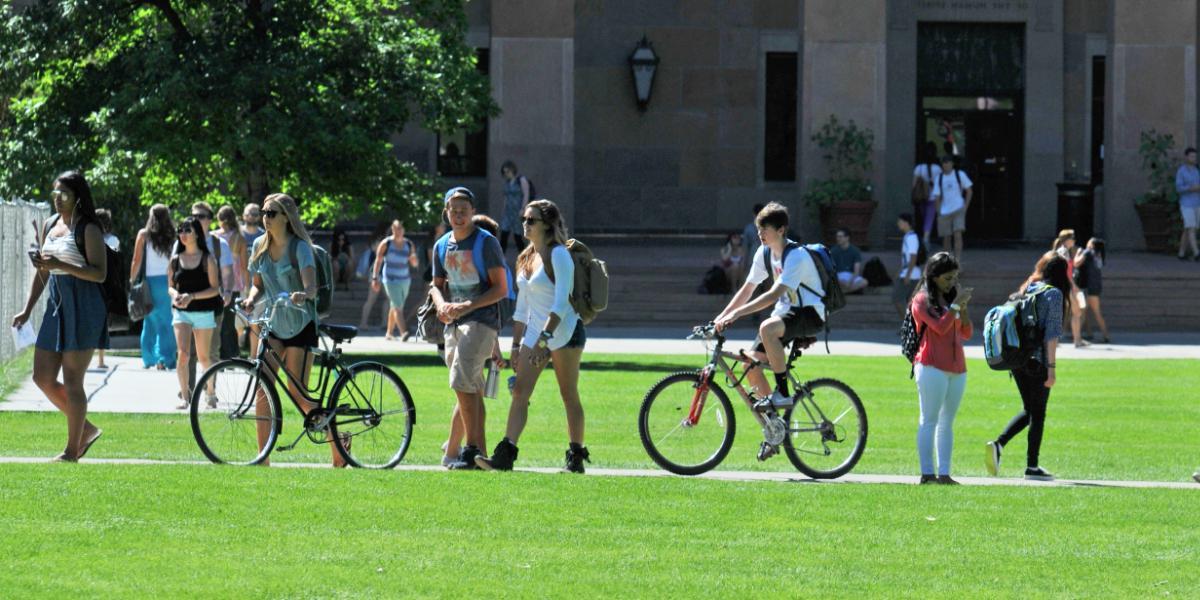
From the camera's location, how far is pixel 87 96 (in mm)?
23672

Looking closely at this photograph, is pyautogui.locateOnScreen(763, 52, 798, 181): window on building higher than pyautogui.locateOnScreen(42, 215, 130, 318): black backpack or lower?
higher

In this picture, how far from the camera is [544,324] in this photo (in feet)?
39.3

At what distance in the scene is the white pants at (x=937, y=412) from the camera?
12.3 meters

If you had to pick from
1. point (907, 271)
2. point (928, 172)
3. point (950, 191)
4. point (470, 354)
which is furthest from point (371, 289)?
point (470, 354)

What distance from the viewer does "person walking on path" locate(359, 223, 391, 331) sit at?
27780mm

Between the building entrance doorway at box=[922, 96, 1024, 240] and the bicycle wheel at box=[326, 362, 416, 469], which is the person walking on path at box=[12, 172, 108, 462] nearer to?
the bicycle wheel at box=[326, 362, 416, 469]

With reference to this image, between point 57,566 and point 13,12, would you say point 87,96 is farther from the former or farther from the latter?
point 57,566

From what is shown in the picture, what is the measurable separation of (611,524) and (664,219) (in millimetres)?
26516

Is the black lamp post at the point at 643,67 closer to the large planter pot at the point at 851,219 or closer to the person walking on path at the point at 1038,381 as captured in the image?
the large planter pot at the point at 851,219

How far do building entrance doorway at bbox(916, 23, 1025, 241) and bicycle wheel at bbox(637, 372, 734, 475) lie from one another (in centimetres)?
2469

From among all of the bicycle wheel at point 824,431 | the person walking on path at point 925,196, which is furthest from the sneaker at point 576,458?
the person walking on path at point 925,196

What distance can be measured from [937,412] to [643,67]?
77.2ft

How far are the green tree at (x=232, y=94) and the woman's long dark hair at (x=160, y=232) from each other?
4.75 metres

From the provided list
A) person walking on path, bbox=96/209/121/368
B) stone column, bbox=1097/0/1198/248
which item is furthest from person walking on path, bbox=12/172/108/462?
stone column, bbox=1097/0/1198/248
